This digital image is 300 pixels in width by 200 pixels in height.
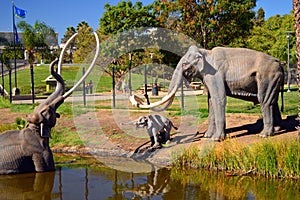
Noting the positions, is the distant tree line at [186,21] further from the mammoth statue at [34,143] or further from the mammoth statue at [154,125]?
the mammoth statue at [34,143]

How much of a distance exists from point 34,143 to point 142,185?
2127 mm

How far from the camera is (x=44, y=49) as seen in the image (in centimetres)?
5044

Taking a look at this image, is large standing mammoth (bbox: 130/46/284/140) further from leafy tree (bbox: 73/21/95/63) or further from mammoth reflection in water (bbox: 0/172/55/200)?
leafy tree (bbox: 73/21/95/63)

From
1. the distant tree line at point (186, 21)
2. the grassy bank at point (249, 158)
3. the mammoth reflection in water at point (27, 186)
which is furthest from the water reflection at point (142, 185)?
the distant tree line at point (186, 21)

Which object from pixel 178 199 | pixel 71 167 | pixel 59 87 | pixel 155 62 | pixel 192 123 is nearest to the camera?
pixel 178 199

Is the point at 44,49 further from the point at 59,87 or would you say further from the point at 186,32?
the point at 59,87

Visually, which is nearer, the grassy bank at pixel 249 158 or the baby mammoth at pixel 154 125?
the grassy bank at pixel 249 158

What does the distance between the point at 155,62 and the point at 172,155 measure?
22.4 meters

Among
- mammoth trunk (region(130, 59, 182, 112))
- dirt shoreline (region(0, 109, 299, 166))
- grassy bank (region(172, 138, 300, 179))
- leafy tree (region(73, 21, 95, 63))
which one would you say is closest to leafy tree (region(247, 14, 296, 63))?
leafy tree (region(73, 21, 95, 63))

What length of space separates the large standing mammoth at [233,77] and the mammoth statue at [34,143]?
2.73 m

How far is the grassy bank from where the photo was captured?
770 centimetres

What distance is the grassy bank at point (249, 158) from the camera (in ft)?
25.3

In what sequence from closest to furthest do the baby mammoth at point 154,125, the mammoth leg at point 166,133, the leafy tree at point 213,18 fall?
the baby mammoth at point 154,125, the mammoth leg at point 166,133, the leafy tree at point 213,18

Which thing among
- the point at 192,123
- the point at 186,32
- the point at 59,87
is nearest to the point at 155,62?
the point at 186,32
